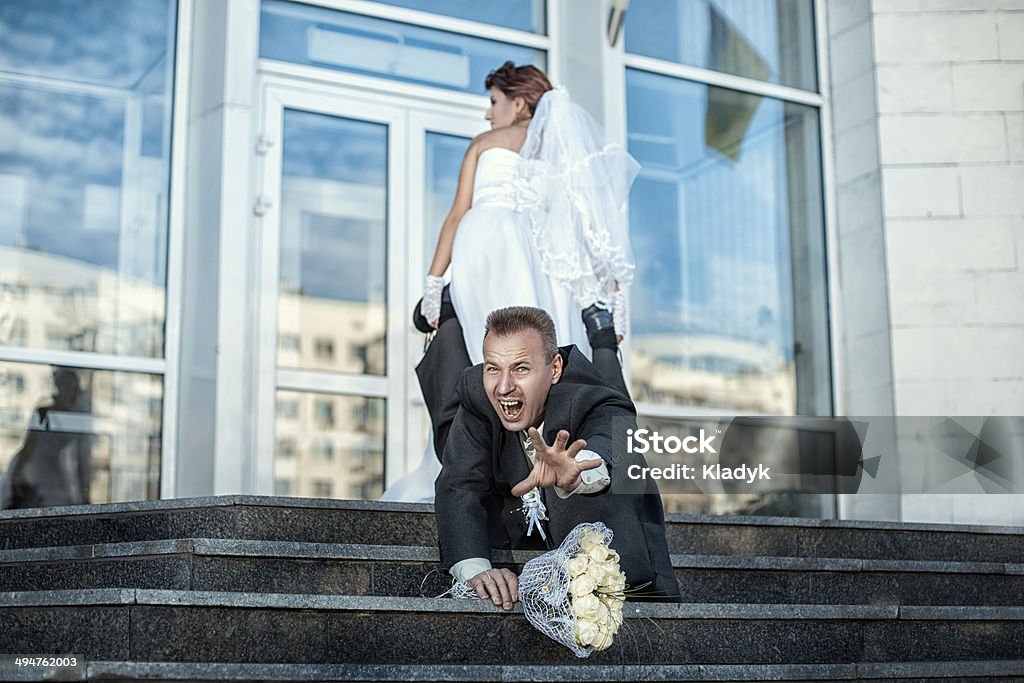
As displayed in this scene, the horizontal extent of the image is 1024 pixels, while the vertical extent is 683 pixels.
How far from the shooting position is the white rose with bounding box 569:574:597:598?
3.29m

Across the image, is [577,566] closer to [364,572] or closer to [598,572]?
[598,572]

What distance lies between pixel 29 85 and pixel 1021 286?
570 centimetres

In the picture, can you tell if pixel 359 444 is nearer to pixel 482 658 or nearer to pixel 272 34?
pixel 272 34

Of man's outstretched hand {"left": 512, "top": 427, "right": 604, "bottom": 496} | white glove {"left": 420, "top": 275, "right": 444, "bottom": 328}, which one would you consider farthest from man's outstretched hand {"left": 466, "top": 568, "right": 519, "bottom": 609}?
white glove {"left": 420, "top": 275, "right": 444, "bottom": 328}

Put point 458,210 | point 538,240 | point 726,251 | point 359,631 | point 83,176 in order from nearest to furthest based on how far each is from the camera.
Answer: point 359,631 → point 538,240 → point 458,210 → point 83,176 → point 726,251

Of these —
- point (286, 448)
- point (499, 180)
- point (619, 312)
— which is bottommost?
point (286, 448)

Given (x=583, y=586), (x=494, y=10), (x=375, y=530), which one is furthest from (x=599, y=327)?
(x=494, y=10)

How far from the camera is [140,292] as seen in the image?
7211 mm

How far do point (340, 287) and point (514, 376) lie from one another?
3.93 meters

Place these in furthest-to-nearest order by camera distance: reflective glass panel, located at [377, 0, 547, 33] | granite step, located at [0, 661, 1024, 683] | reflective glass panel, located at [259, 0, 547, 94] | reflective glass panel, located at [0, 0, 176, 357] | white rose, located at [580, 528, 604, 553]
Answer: reflective glass panel, located at [377, 0, 547, 33] → reflective glass panel, located at [259, 0, 547, 94] → reflective glass panel, located at [0, 0, 176, 357] → white rose, located at [580, 528, 604, 553] → granite step, located at [0, 661, 1024, 683]

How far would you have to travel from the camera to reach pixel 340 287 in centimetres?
761

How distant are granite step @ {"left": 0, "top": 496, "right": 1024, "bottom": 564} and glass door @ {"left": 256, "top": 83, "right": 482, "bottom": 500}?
2.69 metres

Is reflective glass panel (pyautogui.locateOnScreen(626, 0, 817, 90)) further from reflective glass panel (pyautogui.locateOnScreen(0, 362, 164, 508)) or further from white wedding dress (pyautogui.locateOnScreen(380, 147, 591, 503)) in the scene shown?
reflective glass panel (pyautogui.locateOnScreen(0, 362, 164, 508))

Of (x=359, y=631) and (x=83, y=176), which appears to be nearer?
(x=359, y=631)
